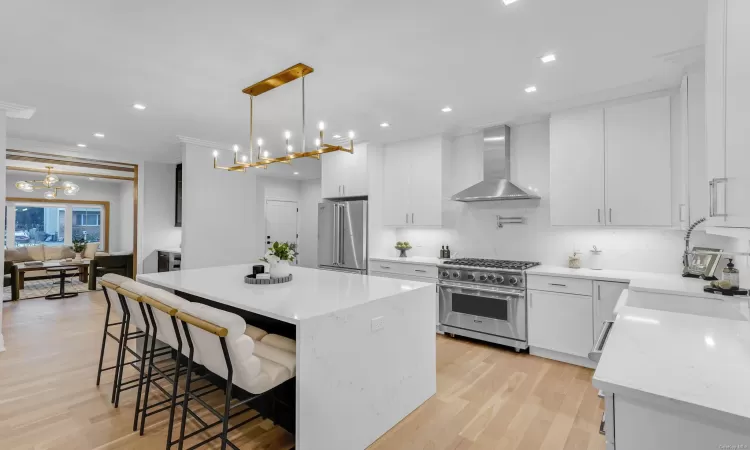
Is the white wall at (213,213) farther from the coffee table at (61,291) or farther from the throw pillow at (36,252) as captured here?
the throw pillow at (36,252)

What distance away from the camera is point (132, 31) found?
91.8 inches

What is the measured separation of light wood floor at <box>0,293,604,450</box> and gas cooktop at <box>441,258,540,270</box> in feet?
2.99

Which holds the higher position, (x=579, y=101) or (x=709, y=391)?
(x=579, y=101)

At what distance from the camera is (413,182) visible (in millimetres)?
4961

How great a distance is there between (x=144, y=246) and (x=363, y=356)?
645cm

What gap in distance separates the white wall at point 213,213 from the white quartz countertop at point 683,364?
206 inches

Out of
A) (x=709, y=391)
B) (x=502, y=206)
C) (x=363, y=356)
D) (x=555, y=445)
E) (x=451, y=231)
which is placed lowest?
(x=555, y=445)

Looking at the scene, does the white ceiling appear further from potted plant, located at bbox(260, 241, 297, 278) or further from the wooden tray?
the wooden tray

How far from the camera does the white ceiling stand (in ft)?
6.93

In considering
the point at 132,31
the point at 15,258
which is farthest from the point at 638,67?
the point at 15,258

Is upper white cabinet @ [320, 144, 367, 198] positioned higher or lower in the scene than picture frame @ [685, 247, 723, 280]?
higher

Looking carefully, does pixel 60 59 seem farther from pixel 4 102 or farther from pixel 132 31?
pixel 4 102

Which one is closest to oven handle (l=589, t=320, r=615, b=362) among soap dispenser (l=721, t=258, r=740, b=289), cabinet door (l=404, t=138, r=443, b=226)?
soap dispenser (l=721, t=258, r=740, b=289)

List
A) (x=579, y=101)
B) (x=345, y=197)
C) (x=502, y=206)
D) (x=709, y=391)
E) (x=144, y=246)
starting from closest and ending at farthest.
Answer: (x=709, y=391), (x=579, y=101), (x=502, y=206), (x=345, y=197), (x=144, y=246)
